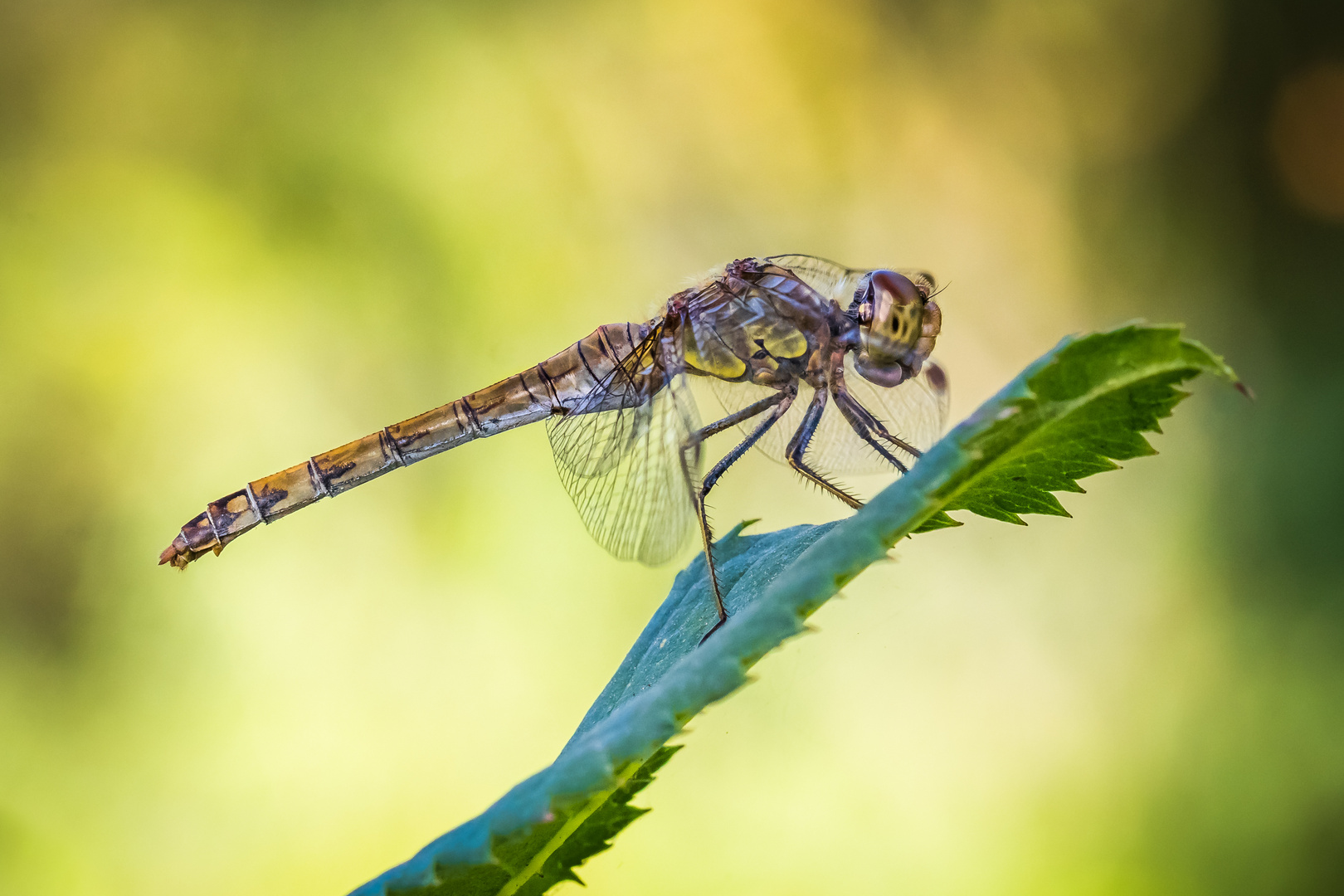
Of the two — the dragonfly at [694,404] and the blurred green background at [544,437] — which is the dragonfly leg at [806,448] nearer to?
the dragonfly at [694,404]

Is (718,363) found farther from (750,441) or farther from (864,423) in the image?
(864,423)

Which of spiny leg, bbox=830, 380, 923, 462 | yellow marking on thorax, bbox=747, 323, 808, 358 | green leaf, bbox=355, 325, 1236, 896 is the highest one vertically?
yellow marking on thorax, bbox=747, 323, 808, 358

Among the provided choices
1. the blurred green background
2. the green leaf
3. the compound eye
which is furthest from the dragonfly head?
the blurred green background

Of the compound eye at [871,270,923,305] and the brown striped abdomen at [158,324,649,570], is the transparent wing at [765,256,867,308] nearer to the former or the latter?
the compound eye at [871,270,923,305]

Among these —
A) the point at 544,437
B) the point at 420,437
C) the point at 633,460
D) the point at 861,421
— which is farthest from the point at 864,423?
the point at 544,437

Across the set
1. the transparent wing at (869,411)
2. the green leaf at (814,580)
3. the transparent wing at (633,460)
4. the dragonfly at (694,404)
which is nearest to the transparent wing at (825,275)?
the dragonfly at (694,404)

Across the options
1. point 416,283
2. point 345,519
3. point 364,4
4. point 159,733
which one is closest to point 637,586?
point 345,519

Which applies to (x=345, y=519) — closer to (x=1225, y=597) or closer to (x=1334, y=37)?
(x=1225, y=597)
